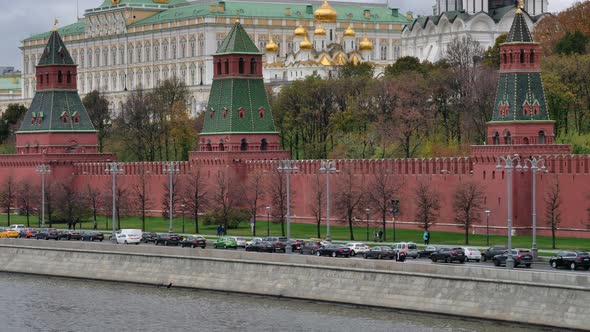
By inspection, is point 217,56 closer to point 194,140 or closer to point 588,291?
point 194,140

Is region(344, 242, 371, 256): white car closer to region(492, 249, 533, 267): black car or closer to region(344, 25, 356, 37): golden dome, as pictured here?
region(492, 249, 533, 267): black car

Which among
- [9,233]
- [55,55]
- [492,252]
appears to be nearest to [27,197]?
[55,55]

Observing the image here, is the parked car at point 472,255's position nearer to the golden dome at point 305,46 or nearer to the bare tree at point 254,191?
the bare tree at point 254,191

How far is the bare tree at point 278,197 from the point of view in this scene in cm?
9144

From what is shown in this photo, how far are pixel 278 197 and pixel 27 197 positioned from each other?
1692 cm

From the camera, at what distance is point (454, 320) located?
60.3 metres

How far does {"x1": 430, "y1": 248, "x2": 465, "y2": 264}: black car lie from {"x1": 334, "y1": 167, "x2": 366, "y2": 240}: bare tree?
1409 centimetres

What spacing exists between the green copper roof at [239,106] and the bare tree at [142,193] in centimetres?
509

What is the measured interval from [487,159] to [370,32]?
108944 millimetres

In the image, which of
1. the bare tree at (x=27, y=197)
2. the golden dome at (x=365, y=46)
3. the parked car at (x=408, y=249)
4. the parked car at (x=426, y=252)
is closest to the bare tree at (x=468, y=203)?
the parked car at (x=408, y=249)

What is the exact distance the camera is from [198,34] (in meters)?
184

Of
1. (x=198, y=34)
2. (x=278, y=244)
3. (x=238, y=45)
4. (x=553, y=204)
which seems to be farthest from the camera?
(x=198, y=34)

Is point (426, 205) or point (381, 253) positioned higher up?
point (426, 205)

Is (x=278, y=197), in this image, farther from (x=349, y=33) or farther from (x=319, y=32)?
(x=349, y=33)
